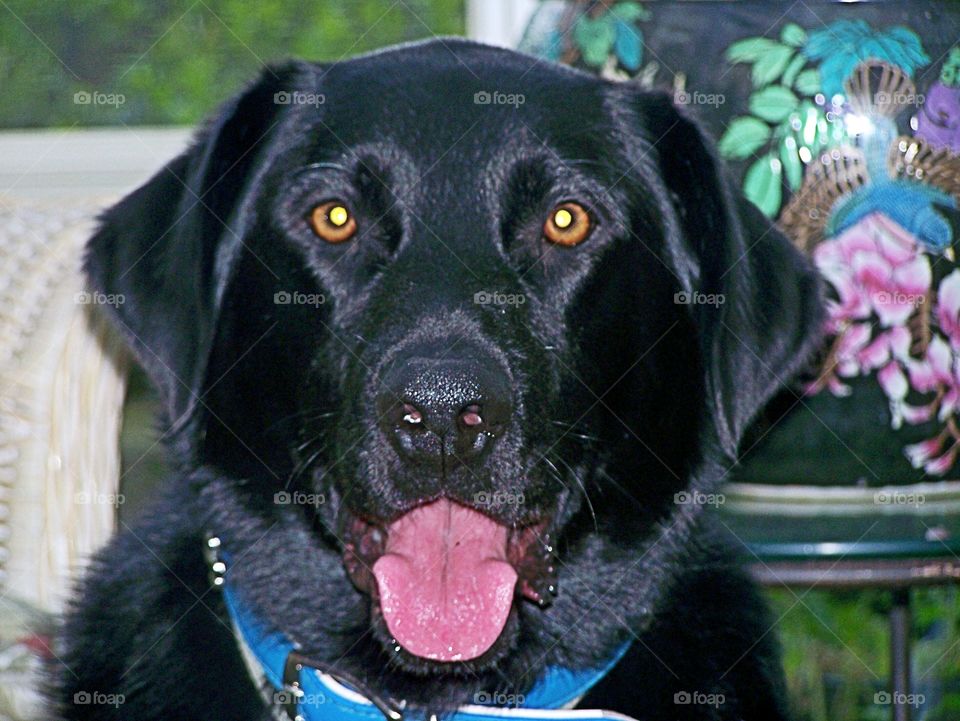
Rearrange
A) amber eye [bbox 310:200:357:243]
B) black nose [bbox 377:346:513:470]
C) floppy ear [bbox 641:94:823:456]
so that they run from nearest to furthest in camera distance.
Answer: black nose [bbox 377:346:513:470]
amber eye [bbox 310:200:357:243]
floppy ear [bbox 641:94:823:456]

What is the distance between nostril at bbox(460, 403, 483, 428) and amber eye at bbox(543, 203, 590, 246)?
378mm

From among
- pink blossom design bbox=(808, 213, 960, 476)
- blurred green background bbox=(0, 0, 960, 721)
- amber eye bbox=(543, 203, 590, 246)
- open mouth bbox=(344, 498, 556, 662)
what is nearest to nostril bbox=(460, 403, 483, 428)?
open mouth bbox=(344, 498, 556, 662)

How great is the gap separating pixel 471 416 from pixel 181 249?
0.60 m

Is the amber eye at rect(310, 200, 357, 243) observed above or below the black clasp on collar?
above

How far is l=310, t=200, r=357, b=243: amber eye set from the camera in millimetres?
1787

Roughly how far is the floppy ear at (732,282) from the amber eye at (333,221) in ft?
1.81

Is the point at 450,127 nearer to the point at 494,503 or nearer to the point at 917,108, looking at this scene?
the point at 494,503

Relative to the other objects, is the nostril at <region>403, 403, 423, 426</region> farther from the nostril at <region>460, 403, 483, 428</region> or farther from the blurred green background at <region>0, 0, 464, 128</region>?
the blurred green background at <region>0, 0, 464, 128</region>

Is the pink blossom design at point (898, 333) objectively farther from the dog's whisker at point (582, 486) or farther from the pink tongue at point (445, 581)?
the pink tongue at point (445, 581)

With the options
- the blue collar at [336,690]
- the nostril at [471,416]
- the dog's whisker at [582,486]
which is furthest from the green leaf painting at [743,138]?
the blue collar at [336,690]

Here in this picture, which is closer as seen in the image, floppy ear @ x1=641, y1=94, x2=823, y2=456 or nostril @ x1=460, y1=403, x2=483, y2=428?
nostril @ x1=460, y1=403, x2=483, y2=428

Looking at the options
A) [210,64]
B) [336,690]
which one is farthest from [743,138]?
[210,64]

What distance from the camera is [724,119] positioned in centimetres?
208

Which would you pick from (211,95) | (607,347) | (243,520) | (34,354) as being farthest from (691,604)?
(211,95)
